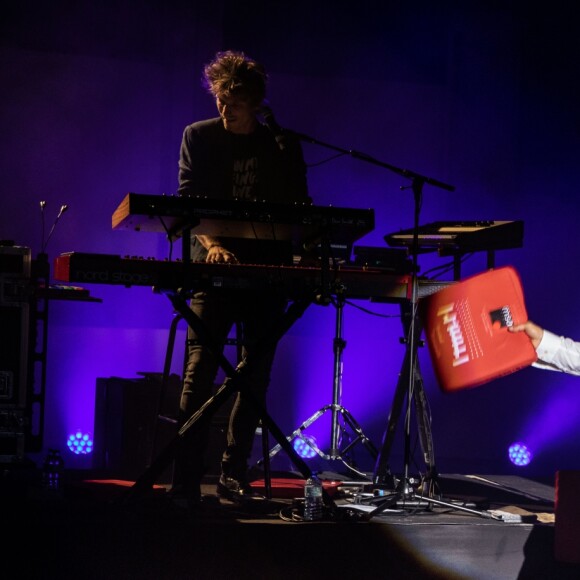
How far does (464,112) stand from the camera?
7234 millimetres

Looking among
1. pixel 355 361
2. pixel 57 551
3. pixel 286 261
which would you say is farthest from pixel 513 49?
pixel 57 551

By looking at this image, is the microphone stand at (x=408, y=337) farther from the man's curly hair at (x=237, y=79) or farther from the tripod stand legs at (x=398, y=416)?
the man's curly hair at (x=237, y=79)

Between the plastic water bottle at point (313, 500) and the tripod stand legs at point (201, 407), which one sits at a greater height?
the tripod stand legs at point (201, 407)

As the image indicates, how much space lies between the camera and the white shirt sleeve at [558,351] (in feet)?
9.76

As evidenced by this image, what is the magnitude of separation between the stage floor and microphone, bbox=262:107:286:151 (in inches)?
59.1

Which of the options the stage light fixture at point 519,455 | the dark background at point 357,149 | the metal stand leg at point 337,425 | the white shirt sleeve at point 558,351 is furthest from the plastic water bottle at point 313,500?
the stage light fixture at point 519,455

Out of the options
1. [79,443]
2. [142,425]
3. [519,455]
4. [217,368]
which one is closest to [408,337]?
[217,368]

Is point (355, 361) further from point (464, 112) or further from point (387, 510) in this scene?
point (387, 510)

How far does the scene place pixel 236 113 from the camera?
392 centimetres

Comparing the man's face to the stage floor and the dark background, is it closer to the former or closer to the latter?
the stage floor

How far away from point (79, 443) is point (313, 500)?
341 cm

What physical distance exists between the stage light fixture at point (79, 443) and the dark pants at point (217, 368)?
9.25ft

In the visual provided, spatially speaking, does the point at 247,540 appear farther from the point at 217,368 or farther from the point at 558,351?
the point at 558,351

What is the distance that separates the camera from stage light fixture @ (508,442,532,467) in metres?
7.10
